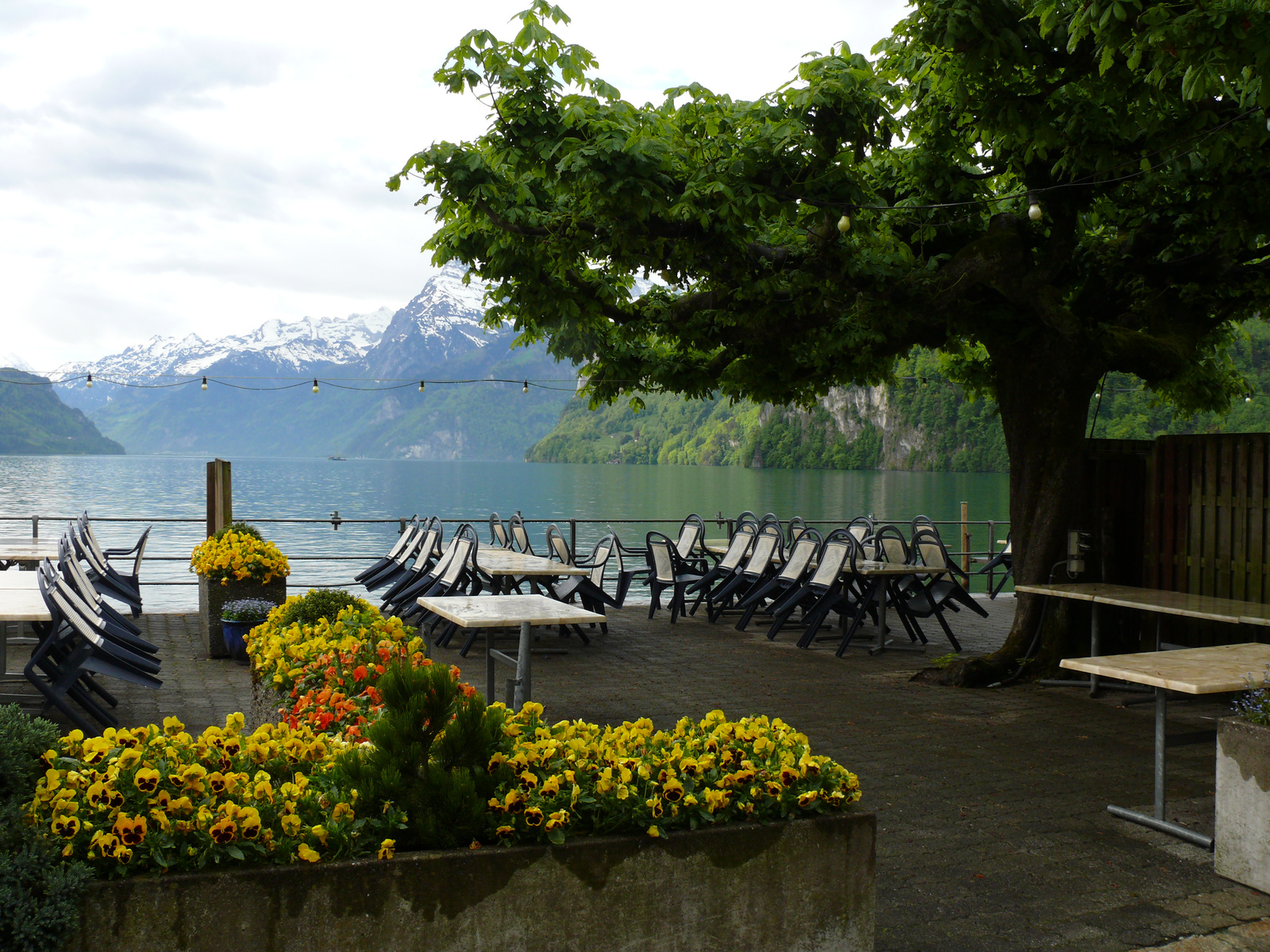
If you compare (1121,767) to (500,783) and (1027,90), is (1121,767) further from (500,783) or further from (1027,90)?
(500,783)

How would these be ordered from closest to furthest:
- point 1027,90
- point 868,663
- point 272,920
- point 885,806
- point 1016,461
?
point 272,920, point 885,806, point 1027,90, point 1016,461, point 868,663

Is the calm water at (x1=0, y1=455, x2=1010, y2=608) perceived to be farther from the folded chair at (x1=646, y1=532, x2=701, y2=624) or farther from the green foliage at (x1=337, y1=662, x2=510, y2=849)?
the green foliage at (x1=337, y1=662, x2=510, y2=849)

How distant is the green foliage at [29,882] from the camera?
1932 millimetres

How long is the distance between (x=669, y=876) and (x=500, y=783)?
0.44 meters

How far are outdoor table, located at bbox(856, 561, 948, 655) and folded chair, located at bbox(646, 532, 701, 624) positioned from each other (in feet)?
6.83

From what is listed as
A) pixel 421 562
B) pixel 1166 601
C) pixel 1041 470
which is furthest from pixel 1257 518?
pixel 421 562

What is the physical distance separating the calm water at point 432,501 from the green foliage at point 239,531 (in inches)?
414

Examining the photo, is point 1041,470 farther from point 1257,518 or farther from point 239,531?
point 239,531

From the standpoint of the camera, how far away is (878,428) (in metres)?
116

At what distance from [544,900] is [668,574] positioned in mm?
8541

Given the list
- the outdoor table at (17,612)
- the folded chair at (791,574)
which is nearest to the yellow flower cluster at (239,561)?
the outdoor table at (17,612)

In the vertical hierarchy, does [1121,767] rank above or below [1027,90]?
below

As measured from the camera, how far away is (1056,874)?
12.1ft

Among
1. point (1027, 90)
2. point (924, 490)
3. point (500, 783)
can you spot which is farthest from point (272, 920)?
point (924, 490)
